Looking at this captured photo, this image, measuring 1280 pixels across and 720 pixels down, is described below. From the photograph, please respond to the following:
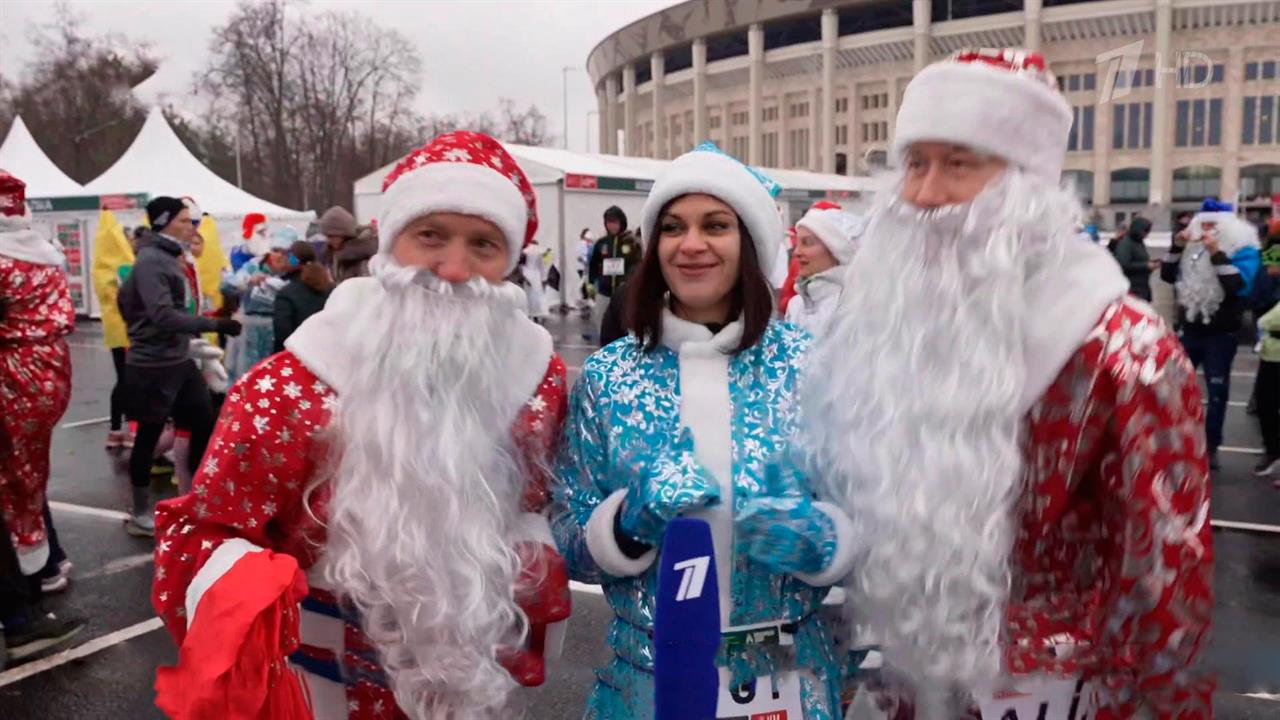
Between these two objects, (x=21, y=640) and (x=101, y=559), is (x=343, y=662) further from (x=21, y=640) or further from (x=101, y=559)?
(x=101, y=559)

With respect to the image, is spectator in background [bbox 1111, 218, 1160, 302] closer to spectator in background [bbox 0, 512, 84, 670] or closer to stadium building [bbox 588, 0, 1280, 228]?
spectator in background [bbox 0, 512, 84, 670]

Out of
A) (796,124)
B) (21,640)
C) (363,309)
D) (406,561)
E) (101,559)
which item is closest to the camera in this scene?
(406,561)

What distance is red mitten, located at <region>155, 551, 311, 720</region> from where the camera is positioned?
150 cm

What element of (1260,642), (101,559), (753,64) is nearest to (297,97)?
(753,64)

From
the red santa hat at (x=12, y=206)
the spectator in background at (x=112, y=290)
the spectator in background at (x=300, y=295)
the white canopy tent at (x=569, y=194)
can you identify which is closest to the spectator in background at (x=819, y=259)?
the spectator in background at (x=300, y=295)

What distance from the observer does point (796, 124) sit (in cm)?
5659

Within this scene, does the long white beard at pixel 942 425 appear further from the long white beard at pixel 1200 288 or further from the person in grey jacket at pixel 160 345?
the long white beard at pixel 1200 288

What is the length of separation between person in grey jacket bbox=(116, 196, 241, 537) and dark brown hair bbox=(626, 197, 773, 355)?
4.11 m

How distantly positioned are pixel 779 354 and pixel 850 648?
59cm

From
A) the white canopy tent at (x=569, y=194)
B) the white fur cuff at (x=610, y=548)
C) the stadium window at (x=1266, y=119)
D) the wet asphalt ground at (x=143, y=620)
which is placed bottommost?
the wet asphalt ground at (x=143, y=620)

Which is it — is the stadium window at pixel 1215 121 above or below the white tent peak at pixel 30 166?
above

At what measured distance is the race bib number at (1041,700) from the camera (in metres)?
1.66

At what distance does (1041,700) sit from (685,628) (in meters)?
0.64

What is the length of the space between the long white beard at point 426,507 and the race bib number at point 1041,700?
0.86 m
